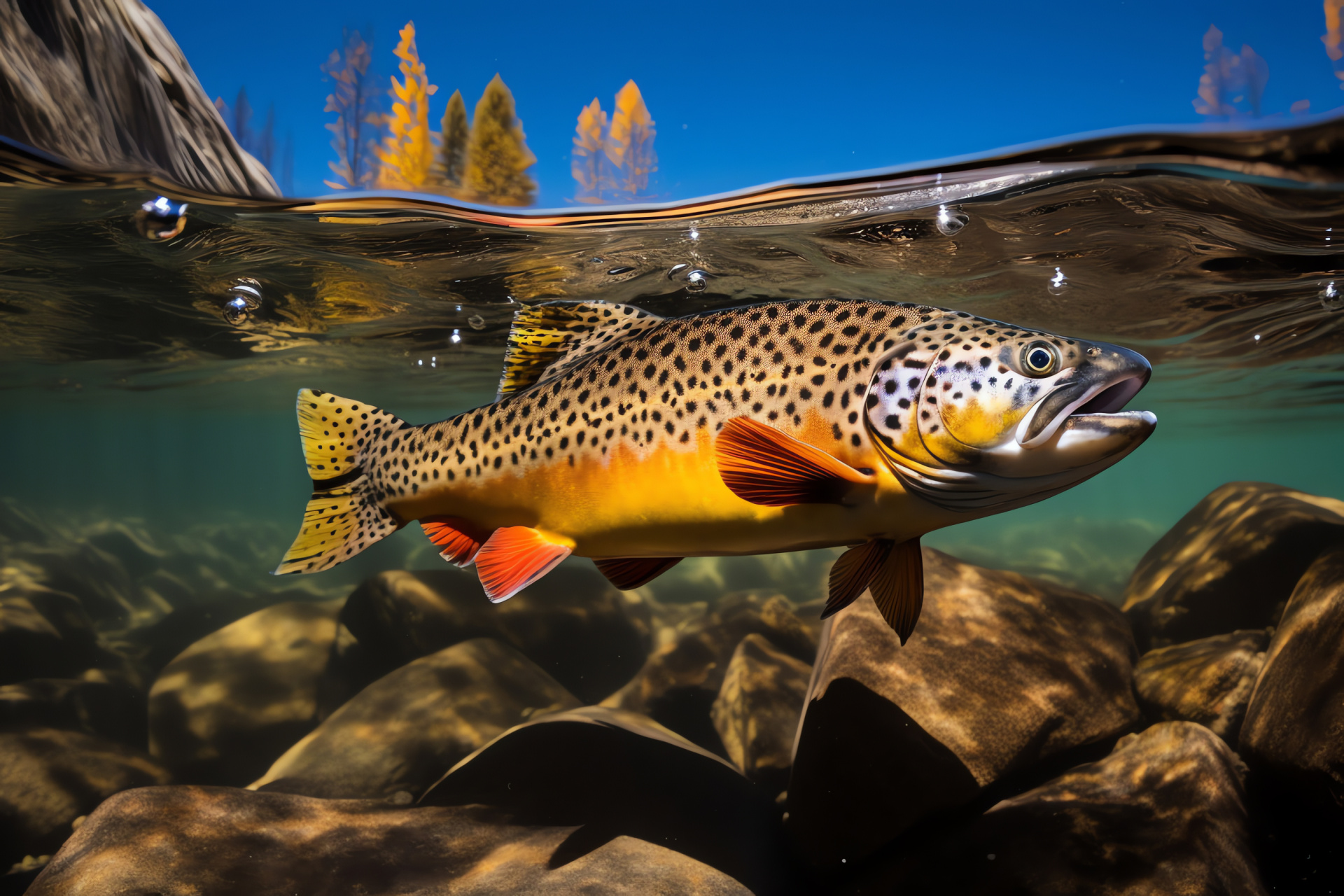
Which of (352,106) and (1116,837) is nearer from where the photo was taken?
(1116,837)

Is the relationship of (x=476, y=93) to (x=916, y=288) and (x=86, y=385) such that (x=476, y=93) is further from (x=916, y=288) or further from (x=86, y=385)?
(x=86, y=385)

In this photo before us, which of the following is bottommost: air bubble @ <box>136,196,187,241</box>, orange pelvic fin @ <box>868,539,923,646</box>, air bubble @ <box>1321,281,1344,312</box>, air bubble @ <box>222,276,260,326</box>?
orange pelvic fin @ <box>868,539,923,646</box>

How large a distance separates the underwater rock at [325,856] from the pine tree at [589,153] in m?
4.89

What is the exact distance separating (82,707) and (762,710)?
32.3ft

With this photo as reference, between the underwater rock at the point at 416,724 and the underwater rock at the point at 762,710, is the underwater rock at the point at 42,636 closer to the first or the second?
the underwater rock at the point at 416,724

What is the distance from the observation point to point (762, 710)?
6660 millimetres

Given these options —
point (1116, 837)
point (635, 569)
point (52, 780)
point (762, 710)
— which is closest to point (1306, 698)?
point (1116, 837)

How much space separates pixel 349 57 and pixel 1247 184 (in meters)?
8.10

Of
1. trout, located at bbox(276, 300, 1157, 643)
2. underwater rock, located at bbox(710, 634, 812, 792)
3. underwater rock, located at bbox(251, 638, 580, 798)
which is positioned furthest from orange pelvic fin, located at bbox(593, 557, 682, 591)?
underwater rock, located at bbox(251, 638, 580, 798)

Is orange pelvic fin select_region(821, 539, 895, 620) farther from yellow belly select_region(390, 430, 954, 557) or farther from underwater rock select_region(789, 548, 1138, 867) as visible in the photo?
underwater rock select_region(789, 548, 1138, 867)

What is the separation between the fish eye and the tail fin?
2.17m

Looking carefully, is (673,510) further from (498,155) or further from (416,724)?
(416,724)

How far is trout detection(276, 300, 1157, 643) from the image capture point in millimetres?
1641

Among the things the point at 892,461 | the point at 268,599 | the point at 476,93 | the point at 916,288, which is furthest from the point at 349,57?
the point at 268,599
